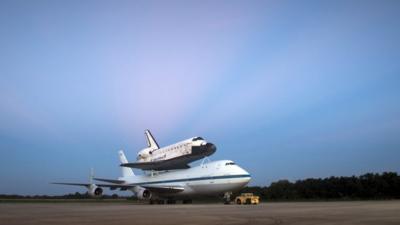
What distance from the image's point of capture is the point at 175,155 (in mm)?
59938

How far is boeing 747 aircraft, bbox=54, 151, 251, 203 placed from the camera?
50.8 metres

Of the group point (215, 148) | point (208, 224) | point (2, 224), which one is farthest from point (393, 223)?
point (215, 148)

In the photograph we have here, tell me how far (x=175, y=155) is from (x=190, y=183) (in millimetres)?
6046

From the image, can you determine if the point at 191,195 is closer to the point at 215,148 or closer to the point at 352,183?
the point at 215,148

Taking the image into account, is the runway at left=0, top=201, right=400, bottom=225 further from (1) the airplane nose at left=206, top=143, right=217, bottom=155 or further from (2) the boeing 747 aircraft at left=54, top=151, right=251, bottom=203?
(1) the airplane nose at left=206, top=143, right=217, bottom=155

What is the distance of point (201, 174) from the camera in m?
54.1

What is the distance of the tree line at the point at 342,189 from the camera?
61750 millimetres

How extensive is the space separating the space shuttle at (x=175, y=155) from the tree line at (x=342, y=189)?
16880mm

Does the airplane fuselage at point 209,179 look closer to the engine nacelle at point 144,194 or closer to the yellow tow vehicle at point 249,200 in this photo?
the engine nacelle at point 144,194

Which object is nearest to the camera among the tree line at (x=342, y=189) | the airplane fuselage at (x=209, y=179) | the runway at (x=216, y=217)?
the runway at (x=216, y=217)

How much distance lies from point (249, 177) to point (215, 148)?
869 cm

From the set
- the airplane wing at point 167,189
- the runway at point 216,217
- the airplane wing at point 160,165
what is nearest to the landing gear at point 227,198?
the airplane wing at point 167,189

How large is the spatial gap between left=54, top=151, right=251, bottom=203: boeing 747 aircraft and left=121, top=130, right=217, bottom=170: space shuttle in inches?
62.8

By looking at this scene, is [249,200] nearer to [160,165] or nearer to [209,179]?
[209,179]
